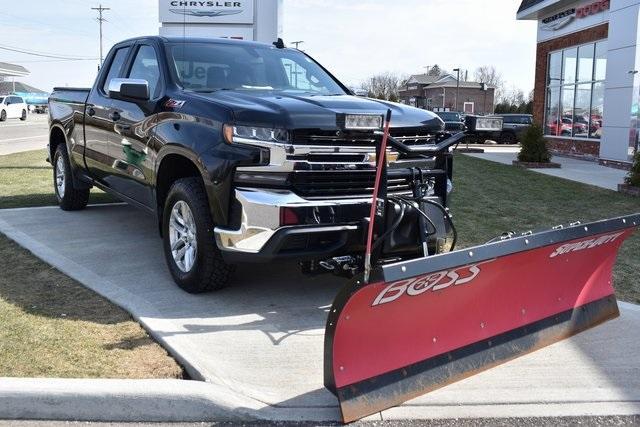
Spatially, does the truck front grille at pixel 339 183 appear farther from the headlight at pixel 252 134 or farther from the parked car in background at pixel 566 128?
the parked car in background at pixel 566 128

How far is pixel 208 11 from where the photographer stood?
1911 centimetres

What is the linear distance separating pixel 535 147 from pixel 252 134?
46.1 feet

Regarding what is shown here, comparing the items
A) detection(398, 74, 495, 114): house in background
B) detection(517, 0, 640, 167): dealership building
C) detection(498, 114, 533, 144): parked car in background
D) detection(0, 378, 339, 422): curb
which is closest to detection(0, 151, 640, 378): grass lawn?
detection(0, 378, 339, 422): curb

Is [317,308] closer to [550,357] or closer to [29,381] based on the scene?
[550,357]

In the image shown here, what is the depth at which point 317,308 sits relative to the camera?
5031mm

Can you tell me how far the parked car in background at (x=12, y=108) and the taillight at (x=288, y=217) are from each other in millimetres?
47145

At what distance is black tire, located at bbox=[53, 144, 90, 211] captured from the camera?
831 centimetres

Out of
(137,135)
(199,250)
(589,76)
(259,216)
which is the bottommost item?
(199,250)

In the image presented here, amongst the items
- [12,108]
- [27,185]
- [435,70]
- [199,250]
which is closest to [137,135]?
[199,250]

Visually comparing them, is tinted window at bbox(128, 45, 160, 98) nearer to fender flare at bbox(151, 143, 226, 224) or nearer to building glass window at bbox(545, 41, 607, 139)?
fender flare at bbox(151, 143, 226, 224)

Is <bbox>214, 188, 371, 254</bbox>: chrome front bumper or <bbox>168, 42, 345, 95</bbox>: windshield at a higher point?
<bbox>168, 42, 345, 95</bbox>: windshield

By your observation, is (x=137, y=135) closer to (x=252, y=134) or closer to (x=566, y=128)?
(x=252, y=134)

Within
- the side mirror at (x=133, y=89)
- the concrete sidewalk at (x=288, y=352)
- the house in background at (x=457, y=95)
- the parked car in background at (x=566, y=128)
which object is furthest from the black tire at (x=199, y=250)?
the house in background at (x=457, y=95)

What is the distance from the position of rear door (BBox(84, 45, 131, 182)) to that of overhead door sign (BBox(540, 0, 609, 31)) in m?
16.2
